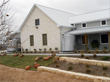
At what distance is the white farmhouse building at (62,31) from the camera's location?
60.8ft

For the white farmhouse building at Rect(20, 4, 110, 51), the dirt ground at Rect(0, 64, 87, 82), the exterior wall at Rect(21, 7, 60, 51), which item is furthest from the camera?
the exterior wall at Rect(21, 7, 60, 51)

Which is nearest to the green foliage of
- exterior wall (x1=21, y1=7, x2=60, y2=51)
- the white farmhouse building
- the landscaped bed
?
the white farmhouse building

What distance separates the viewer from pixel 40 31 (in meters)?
21.4

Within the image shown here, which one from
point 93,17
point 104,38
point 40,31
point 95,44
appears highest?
point 93,17

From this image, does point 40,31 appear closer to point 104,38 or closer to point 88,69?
point 104,38

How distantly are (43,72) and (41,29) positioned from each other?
12525mm

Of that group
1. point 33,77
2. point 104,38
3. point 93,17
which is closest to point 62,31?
point 93,17

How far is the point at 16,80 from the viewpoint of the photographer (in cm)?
852

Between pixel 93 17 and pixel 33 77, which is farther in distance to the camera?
pixel 93 17

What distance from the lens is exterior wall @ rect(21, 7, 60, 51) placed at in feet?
63.7

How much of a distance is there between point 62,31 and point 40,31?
12.8ft

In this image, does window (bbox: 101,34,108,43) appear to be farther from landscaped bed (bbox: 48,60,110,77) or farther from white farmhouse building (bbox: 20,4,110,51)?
landscaped bed (bbox: 48,60,110,77)

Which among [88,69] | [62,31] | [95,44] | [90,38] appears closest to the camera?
[88,69]

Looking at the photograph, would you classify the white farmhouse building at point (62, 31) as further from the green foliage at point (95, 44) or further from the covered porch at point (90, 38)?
the green foliage at point (95, 44)
